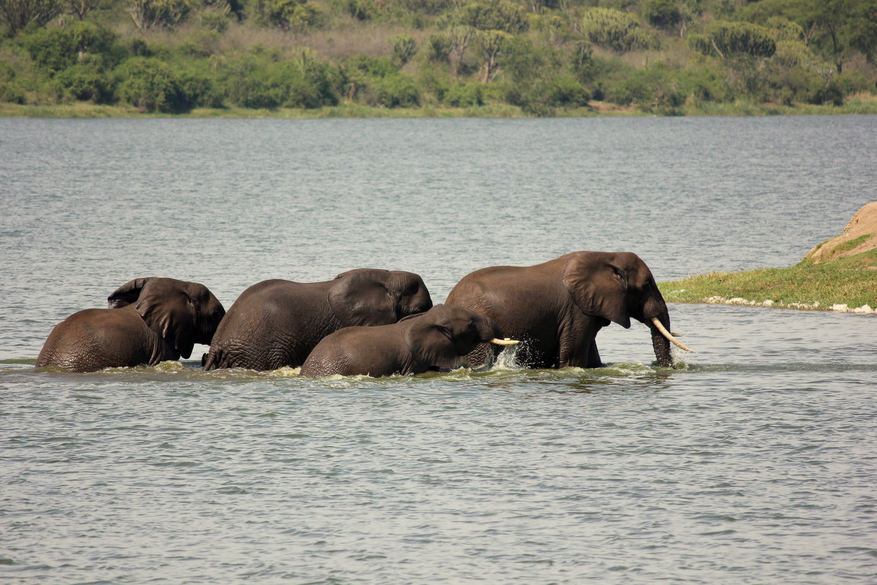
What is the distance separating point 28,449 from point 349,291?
162 inches

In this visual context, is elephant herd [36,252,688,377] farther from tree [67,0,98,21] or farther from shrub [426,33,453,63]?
tree [67,0,98,21]

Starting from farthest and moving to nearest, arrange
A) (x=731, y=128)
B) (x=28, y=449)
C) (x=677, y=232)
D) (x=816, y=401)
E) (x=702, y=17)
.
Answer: (x=702, y=17) → (x=731, y=128) → (x=677, y=232) → (x=816, y=401) → (x=28, y=449)

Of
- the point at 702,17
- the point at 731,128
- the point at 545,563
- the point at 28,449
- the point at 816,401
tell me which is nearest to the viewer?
the point at 545,563

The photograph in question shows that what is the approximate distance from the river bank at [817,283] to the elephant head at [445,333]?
7742 mm

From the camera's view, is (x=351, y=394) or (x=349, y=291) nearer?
(x=351, y=394)

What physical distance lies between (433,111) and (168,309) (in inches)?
4129

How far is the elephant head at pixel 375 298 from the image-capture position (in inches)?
514

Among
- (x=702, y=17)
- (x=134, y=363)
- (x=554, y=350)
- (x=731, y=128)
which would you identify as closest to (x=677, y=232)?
(x=554, y=350)

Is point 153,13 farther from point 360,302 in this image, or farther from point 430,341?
point 430,341

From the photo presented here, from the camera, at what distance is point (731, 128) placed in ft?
364

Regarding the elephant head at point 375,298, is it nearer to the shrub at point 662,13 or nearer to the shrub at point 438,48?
the shrub at point 438,48

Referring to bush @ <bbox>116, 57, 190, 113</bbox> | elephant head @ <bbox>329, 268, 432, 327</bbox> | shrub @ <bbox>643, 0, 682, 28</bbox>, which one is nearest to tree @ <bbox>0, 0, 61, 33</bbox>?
bush @ <bbox>116, 57, 190, 113</bbox>

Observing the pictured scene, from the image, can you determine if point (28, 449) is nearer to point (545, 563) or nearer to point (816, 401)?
point (545, 563)

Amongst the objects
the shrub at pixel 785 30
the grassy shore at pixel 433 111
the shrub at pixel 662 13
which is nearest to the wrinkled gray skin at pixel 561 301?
the grassy shore at pixel 433 111
